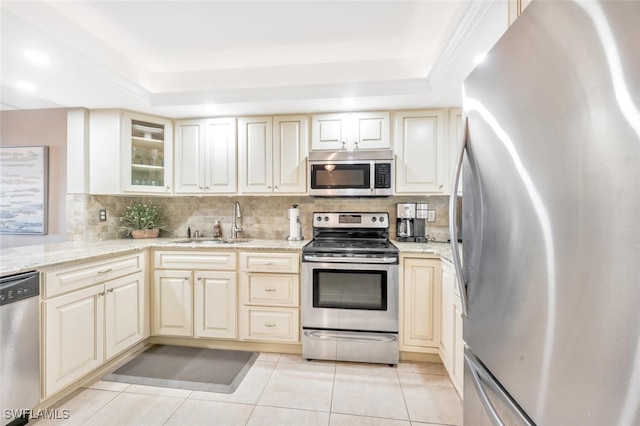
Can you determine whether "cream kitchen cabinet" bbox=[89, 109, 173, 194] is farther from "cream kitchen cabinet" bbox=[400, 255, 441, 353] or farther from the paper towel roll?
"cream kitchen cabinet" bbox=[400, 255, 441, 353]

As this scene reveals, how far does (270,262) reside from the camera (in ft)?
8.13

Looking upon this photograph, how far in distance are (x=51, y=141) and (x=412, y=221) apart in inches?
145

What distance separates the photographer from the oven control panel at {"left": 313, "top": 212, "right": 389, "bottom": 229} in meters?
2.87

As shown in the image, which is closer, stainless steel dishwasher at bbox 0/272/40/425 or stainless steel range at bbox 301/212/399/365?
stainless steel dishwasher at bbox 0/272/40/425

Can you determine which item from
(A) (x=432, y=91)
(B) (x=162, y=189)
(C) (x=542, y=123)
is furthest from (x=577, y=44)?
(B) (x=162, y=189)

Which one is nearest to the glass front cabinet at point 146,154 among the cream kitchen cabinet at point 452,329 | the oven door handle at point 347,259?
the oven door handle at point 347,259

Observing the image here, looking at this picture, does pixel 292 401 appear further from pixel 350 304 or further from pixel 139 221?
pixel 139 221

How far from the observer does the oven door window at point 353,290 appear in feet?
7.63

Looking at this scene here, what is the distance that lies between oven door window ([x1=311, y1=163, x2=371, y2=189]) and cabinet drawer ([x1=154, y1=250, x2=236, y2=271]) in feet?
3.39

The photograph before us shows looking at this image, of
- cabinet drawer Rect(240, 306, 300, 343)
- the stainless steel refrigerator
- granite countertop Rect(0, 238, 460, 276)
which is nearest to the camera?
the stainless steel refrigerator

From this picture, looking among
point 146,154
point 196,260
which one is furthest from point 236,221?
point 146,154

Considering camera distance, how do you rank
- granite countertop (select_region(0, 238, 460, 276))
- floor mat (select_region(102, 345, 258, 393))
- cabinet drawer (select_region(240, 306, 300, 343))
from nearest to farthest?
granite countertop (select_region(0, 238, 460, 276)) < floor mat (select_region(102, 345, 258, 393)) < cabinet drawer (select_region(240, 306, 300, 343))

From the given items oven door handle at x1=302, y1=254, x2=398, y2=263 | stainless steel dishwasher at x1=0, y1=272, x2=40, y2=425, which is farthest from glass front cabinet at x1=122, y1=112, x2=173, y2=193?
oven door handle at x1=302, y1=254, x2=398, y2=263

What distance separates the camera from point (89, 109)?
8.88 feet
